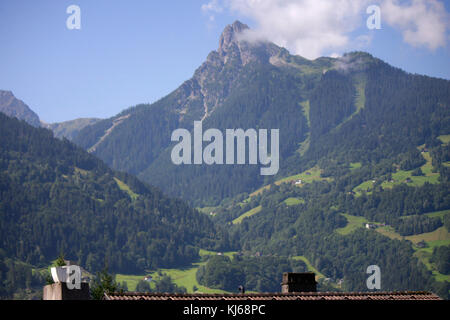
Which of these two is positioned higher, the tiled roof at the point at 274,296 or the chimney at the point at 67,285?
the chimney at the point at 67,285

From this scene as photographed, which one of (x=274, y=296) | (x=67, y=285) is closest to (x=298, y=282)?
(x=274, y=296)

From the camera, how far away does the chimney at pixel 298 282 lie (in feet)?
146

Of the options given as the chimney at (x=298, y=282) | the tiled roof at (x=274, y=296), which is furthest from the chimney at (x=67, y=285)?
the chimney at (x=298, y=282)

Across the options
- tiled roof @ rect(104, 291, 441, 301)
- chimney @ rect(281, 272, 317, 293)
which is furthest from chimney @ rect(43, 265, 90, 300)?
chimney @ rect(281, 272, 317, 293)

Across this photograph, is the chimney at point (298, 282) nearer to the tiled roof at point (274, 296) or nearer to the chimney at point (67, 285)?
the tiled roof at point (274, 296)

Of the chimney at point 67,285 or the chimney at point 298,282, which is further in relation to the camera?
the chimney at point 298,282

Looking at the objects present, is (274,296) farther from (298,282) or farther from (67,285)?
(298,282)

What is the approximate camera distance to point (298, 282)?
44.7m
